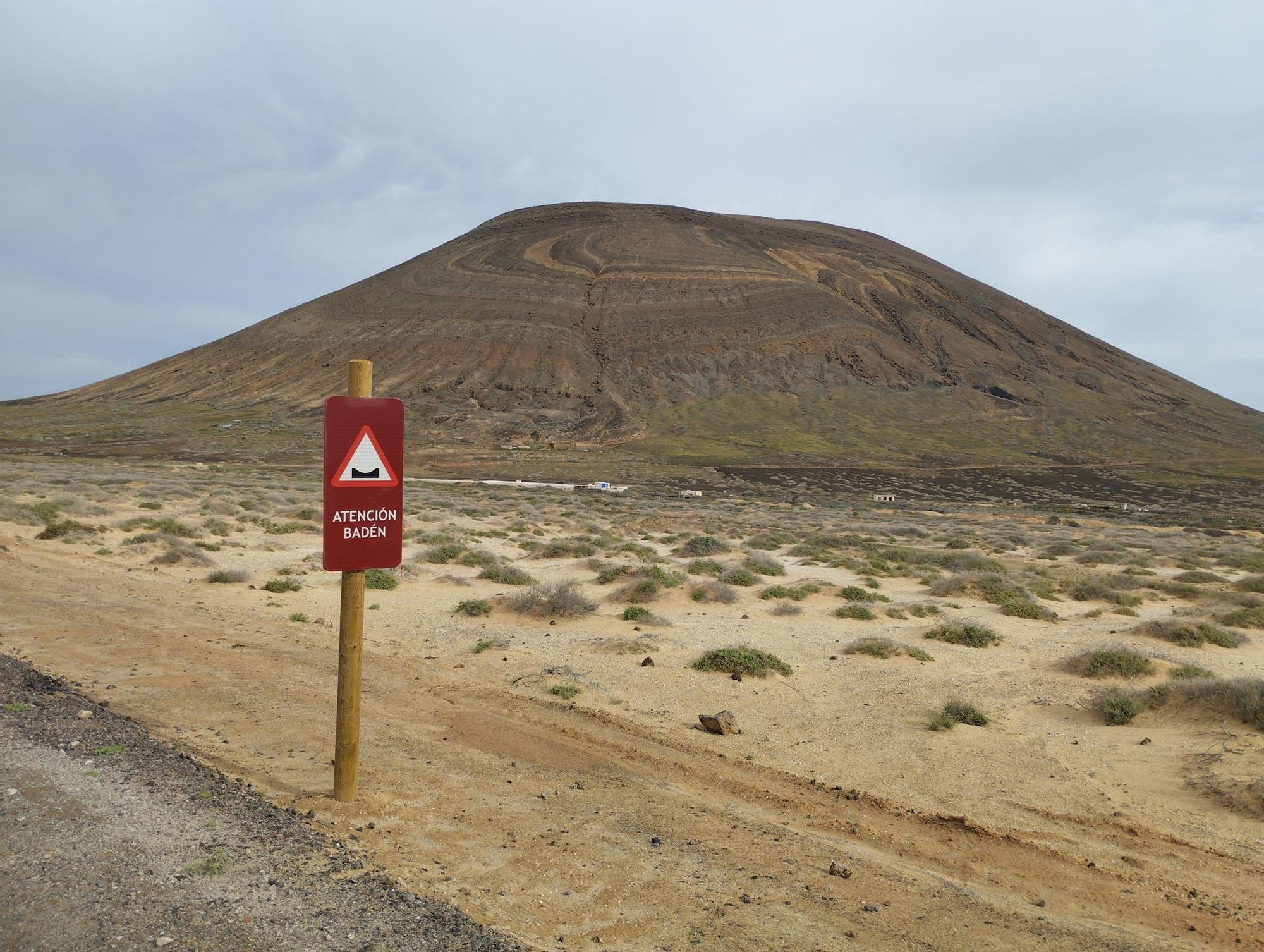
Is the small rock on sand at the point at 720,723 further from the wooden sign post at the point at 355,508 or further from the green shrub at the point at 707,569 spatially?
the green shrub at the point at 707,569

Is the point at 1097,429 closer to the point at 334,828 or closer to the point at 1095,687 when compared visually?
the point at 1095,687

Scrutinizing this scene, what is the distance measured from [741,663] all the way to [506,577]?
7.28 m

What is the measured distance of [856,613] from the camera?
564 inches

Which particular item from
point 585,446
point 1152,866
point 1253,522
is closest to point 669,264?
point 585,446

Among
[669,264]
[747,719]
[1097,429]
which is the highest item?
[669,264]

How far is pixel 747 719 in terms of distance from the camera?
335 inches

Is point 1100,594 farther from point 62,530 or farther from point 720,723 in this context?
point 62,530

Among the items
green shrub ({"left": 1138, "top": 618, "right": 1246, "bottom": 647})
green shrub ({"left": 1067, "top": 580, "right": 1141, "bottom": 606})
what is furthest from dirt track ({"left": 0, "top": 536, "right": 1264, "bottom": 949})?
green shrub ({"left": 1067, "top": 580, "right": 1141, "bottom": 606})

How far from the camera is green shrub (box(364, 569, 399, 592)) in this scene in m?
15.0

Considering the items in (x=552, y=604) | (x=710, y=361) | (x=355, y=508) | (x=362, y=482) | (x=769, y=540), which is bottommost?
(x=552, y=604)

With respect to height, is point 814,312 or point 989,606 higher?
point 814,312

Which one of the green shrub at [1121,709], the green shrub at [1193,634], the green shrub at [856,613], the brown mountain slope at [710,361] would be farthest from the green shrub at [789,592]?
the brown mountain slope at [710,361]

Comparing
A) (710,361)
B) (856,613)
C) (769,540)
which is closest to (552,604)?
(856,613)

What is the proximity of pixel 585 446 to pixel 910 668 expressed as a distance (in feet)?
281
